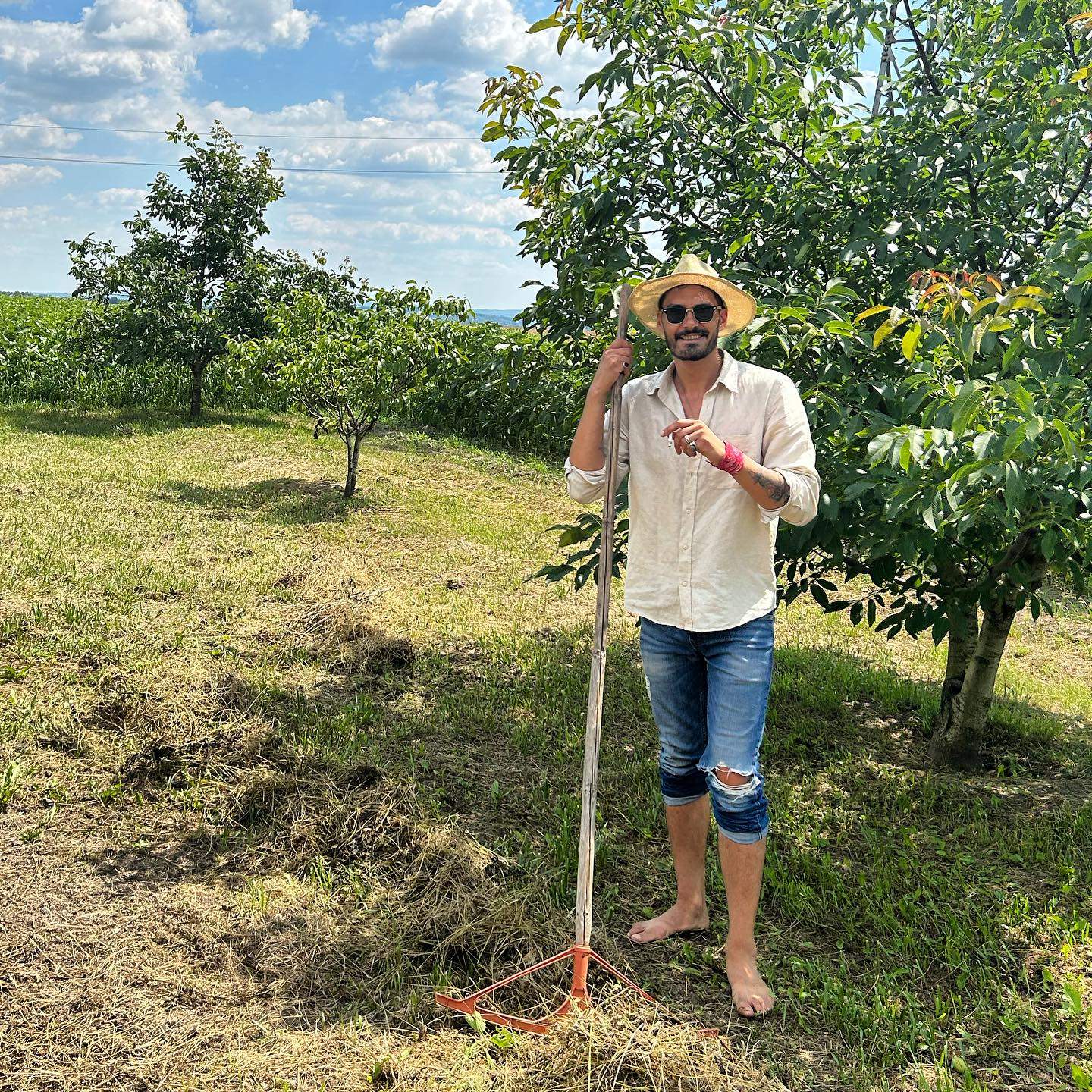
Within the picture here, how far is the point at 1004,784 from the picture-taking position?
430cm

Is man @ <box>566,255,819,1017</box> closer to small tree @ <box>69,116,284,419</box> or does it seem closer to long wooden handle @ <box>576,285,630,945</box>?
long wooden handle @ <box>576,285,630,945</box>

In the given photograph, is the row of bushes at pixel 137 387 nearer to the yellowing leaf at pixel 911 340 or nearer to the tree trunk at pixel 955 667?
the tree trunk at pixel 955 667

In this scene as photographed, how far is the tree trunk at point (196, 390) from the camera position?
14.8 m

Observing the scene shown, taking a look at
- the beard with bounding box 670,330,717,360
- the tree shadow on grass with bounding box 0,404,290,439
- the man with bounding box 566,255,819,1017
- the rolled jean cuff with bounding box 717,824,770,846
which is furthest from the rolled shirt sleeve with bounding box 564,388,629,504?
the tree shadow on grass with bounding box 0,404,290,439

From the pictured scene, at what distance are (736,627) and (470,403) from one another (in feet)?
43.1

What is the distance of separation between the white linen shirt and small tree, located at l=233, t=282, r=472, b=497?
7306 millimetres

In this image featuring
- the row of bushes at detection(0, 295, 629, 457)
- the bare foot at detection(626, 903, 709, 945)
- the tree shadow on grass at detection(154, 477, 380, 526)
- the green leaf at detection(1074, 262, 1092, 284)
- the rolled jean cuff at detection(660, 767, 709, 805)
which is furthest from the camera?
the row of bushes at detection(0, 295, 629, 457)

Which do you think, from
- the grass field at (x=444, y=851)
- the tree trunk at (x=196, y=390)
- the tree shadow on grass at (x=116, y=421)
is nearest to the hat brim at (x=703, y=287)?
the grass field at (x=444, y=851)

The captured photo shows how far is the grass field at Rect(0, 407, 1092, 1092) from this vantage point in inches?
98.6

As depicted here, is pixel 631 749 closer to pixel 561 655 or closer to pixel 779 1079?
pixel 561 655

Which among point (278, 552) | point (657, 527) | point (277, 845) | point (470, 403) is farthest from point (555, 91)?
point (470, 403)

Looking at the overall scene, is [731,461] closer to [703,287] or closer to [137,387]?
[703,287]

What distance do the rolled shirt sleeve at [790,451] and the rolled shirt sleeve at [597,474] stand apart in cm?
43

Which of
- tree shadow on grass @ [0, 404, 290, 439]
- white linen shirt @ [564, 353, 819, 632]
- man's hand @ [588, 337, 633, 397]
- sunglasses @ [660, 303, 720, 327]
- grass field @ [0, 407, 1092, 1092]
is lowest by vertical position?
grass field @ [0, 407, 1092, 1092]
